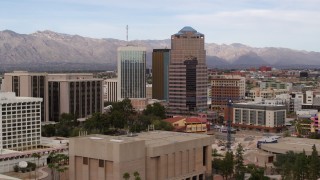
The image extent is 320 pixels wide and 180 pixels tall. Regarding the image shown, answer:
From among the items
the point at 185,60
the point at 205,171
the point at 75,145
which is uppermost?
the point at 185,60

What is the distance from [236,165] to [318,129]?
117 ft

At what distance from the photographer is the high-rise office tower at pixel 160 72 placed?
136 metres

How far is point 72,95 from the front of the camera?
101m

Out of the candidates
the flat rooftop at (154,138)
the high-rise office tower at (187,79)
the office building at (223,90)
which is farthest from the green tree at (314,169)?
the office building at (223,90)

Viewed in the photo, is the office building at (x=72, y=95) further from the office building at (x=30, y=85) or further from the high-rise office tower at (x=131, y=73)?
the high-rise office tower at (x=131, y=73)

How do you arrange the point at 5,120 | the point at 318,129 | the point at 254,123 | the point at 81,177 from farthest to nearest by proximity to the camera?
the point at 254,123, the point at 318,129, the point at 5,120, the point at 81,177

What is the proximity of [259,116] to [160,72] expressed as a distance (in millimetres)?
42392

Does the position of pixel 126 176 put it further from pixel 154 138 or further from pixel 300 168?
pixel 300 168

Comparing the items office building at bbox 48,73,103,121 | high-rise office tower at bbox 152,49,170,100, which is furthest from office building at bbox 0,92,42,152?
high-rise office tower at bbox 152,49,170,100

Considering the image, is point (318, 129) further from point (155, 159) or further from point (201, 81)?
point (155, 159)

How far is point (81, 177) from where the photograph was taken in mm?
48719

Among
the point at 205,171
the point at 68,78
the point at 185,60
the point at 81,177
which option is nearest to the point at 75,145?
the point at 81,177

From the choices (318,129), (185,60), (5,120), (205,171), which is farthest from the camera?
(185,60)

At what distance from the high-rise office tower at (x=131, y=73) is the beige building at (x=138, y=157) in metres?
87.2
